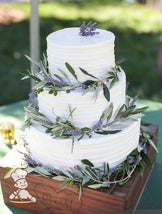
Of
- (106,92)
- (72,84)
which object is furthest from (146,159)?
(72,84)

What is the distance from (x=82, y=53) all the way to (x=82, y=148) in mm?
554

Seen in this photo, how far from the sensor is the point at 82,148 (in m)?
2.12

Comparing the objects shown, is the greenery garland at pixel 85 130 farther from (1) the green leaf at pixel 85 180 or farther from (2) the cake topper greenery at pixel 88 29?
(2) the cake topper greenery at pixel 88 29

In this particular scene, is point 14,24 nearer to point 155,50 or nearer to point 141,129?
point 155,50

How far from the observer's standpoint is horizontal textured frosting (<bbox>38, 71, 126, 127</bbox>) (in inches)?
81.2

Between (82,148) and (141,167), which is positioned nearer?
(82,148)

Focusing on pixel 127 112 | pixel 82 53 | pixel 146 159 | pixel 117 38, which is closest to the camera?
pixel 82 53

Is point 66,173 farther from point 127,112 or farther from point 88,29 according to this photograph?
point 88,29

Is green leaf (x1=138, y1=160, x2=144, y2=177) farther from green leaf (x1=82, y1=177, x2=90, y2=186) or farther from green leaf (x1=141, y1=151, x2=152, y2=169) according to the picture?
green leaf (x1=82, y1=177, x2=90, y2=186)

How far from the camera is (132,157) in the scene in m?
2.32

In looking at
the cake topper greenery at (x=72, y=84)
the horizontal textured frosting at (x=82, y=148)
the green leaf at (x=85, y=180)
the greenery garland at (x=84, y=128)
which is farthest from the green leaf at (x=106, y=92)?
the green leaf at (x=85, y=180)

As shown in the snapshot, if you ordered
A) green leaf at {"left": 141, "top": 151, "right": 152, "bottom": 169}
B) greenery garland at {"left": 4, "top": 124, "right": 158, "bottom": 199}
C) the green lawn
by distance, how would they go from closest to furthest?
greenery garland at {"left": 4, "top": 124, "right": 158, "bottom": 199} < green leaf at {"left": 141, "top": 151, "right": 152, "bottom": 169} < the green lawn

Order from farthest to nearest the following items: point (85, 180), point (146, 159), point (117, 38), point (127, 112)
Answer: point (117, 38)
point (146, 159)
point (127, 112)
point (85, 180)

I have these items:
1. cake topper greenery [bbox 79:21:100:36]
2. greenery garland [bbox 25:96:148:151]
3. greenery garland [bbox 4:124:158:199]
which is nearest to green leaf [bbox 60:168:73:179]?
greenery garland [bbox 4:124:158:199]
